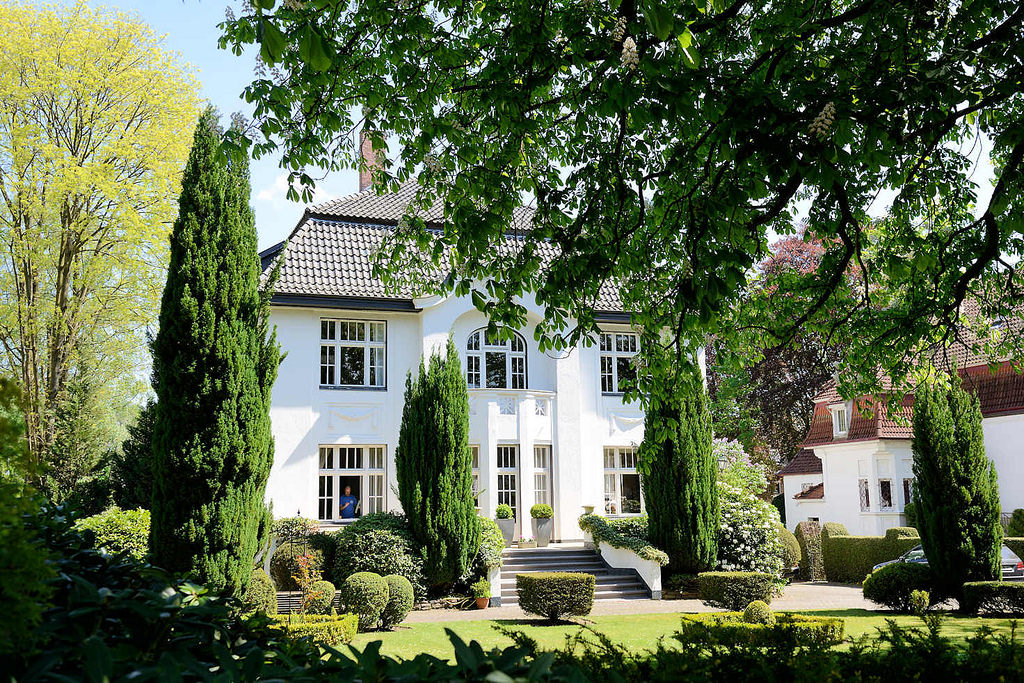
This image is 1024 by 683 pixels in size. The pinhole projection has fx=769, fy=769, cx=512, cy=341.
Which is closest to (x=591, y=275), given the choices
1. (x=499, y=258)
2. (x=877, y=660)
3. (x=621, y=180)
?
(x=621, y=180)

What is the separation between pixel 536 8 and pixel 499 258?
2337 millimetres

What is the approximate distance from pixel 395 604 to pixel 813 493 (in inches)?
948

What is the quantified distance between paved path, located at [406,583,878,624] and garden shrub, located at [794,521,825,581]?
16.0 ft

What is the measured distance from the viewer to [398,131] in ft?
23.7

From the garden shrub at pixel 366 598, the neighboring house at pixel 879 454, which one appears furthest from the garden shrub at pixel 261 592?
the neighboring house at pixel 879 454

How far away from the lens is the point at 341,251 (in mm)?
21672

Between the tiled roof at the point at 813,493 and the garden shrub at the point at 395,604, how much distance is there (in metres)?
23.1

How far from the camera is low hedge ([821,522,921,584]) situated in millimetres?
23328

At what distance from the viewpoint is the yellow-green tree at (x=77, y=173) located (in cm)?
1975

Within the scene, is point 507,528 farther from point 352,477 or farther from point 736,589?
point 736,589

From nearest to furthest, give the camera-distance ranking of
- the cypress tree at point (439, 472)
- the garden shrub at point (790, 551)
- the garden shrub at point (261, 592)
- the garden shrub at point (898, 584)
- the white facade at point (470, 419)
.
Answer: the garden shrub at point (261, 592)
the garden shrub at point (898, 584)
the cypress tree at point (439, 472)
the white facade at point (470, 419)
the garden shrub at point (790, 551)

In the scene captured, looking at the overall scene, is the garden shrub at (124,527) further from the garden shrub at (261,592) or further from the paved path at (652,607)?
the paved path at (652,607)

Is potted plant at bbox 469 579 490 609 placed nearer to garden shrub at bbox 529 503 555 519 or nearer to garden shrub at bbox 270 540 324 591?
garden shrub at bbox 270 540 324 591

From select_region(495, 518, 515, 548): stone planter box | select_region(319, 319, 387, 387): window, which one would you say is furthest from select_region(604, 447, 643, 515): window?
select_region(319, 319, 387, 387): window
